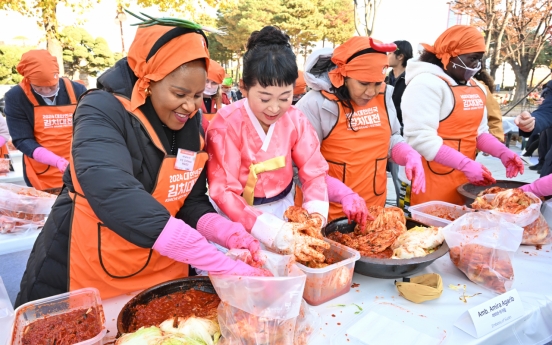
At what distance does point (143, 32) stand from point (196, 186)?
0.70 meters

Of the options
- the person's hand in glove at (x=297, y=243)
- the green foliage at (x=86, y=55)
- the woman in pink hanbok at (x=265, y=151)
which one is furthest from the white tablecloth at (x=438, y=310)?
the green foliage at (x=86, y=55)

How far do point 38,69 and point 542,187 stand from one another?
392 centimetres

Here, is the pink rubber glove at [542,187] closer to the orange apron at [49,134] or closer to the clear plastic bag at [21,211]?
the clear plastic bag at [21,211]

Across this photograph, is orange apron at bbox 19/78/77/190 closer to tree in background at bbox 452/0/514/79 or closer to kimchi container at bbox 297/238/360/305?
kimchi container at bbox 297/238/360/305

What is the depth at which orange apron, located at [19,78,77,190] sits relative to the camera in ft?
11.3

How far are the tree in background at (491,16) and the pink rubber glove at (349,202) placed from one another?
1037 cm

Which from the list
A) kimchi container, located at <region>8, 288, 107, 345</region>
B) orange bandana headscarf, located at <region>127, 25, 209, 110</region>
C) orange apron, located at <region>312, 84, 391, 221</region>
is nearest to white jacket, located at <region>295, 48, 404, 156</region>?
orange apron, located at <region>312, 84, 391, 221</region>

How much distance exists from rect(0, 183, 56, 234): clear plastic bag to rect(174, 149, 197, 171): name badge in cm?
131

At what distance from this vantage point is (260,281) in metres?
1.13

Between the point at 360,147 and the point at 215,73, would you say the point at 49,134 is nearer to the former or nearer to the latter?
the point at 215,73

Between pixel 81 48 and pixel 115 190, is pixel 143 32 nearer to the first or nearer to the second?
pixel 115 190

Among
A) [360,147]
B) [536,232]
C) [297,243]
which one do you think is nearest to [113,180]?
[297,243]

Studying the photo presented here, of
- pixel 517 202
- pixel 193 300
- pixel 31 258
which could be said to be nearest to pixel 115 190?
pixel 193 300

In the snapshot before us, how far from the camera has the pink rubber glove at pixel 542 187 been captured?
226 centimetres
